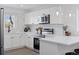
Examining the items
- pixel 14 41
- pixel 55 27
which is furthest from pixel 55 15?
pixel 14 41

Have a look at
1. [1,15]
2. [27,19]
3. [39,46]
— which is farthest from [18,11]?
[39,46]

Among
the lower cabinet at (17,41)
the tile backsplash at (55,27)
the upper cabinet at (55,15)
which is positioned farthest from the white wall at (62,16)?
the lower cabinet at (17,41)

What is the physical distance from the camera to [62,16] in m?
2.44

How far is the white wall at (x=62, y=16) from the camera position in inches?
88.7

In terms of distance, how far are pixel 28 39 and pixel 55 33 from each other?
0.69m

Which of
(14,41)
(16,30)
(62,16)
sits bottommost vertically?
(14,41)

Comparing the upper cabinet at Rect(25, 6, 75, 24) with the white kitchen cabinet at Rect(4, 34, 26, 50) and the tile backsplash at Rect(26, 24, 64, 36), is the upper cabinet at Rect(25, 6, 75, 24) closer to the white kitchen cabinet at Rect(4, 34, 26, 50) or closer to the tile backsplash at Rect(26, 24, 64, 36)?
the tile backsplash at Rect(26, 24, 64, 36)

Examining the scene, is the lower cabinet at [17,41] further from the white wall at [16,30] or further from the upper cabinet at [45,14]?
the upper cabinet at [45,14]

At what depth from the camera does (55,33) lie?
260 cm

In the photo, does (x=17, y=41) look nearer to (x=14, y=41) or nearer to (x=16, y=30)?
(x=14, y=41)

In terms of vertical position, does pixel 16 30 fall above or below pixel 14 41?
above

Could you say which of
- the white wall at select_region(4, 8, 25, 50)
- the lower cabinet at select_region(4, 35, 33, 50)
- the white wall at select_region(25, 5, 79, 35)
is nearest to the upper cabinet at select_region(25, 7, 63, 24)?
the white wall at select_region(25, 5, 79, 35)

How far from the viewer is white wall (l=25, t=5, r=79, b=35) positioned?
2254mm

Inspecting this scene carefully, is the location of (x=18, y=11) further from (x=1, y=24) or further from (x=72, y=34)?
(x=72, y=34)
